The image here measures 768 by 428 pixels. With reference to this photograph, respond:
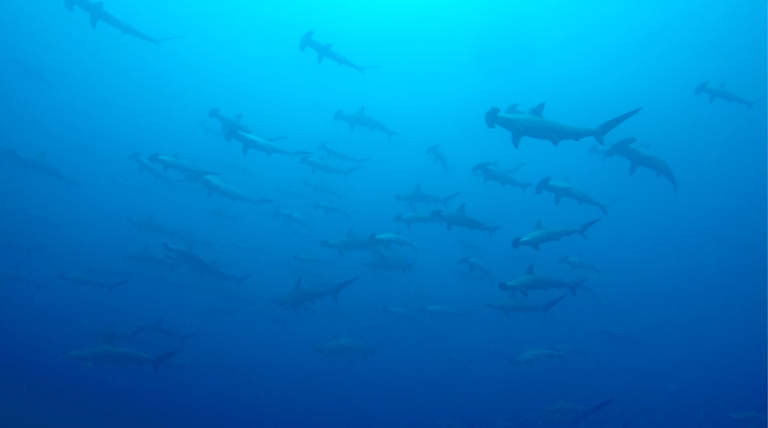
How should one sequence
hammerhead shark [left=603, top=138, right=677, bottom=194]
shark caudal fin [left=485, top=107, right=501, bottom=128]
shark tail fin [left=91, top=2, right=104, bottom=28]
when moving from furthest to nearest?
shark tail fin [left=91, top=2, right=104, bottom=28] < hammerhead shark [left=603, top=138, right=677, bottom=194] < shark caudal fin [left=485, top=107, right=501, bottom=128]

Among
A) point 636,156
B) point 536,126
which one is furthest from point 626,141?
point 536,126

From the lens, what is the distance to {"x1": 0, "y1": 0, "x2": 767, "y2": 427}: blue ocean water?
14.8m

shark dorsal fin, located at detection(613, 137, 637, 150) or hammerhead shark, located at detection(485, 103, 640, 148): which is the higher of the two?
shark dorsal fin, located at detection(613, 137, 637, 150)

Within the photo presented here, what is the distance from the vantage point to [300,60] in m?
95.2

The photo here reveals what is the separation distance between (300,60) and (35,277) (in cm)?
7979

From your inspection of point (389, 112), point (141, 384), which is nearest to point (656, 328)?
point (141, 384)

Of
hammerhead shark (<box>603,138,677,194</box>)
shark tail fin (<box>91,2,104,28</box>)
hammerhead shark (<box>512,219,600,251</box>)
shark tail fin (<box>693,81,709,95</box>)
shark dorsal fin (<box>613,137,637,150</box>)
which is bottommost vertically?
hammerhead shark (<box>512,219,600,251</box>)

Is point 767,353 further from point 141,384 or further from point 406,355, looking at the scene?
point 141,384

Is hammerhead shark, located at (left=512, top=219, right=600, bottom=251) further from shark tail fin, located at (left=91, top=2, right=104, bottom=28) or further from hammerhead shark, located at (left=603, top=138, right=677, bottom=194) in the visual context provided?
shark tail fin, located at (left=91, top=2, right=104, bottom=28)

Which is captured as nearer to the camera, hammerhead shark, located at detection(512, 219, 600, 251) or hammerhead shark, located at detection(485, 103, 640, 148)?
hammerhead shark, located at detection(485, 103, 640, 148)

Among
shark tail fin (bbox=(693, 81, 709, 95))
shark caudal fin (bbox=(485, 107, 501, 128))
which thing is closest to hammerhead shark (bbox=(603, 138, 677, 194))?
shark caudal fin (bbox=(485, 107, 501, 128))

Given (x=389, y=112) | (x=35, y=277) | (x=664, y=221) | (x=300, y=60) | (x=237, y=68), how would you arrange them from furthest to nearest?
(x=237, y=68)
(x=300, y=60)
(x=389, y=112)
(x=664, y=221)
(x=35, y=277)

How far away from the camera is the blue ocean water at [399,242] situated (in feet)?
48.4

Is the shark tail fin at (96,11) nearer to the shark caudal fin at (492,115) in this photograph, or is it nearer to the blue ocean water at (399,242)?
the blue ocean water at (399,242)
